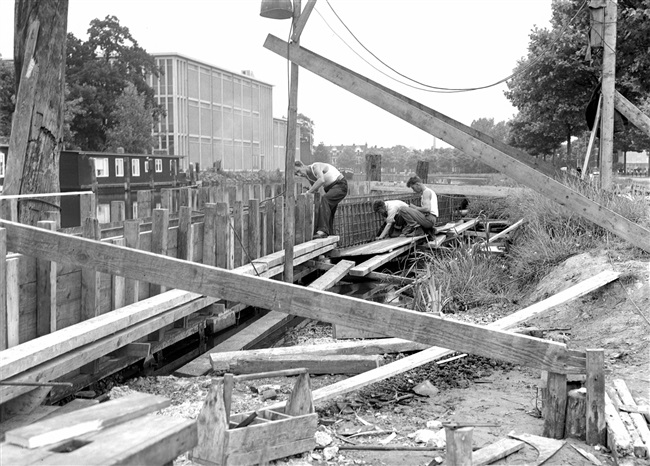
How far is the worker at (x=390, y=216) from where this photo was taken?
15227 millimetres

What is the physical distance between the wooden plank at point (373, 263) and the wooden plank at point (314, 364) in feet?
18.3

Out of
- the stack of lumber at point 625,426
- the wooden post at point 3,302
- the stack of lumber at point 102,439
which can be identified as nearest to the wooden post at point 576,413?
the stack of lumber at point 625,426

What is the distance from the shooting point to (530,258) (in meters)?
9.80

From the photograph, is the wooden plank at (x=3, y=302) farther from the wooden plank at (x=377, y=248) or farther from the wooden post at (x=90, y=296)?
the wooden plank at (x=377, y=248)

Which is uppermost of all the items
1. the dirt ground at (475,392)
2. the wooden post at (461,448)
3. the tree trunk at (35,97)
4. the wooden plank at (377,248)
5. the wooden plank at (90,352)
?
the tree trunk at (35,97)

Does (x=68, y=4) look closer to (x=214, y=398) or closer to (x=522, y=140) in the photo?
(x=214, y=398)

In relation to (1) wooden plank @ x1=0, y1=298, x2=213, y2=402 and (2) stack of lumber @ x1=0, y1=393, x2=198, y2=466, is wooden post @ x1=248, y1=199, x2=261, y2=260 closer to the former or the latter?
(1) wooden plank @ x1=0, y1=298, x2=213, y2=402

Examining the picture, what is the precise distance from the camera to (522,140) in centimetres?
4059

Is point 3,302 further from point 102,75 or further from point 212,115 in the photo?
point 212,115

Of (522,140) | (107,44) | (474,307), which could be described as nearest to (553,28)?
(522,140)

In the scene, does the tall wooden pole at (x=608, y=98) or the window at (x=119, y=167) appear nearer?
the tall wooden pole at (x=608, y=98)

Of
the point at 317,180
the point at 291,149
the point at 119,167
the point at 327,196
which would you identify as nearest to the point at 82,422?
the point at 291,149

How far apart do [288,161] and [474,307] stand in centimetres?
315

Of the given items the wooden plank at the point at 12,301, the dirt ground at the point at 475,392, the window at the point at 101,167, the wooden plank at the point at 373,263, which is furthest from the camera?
the window at the point at 101,167
